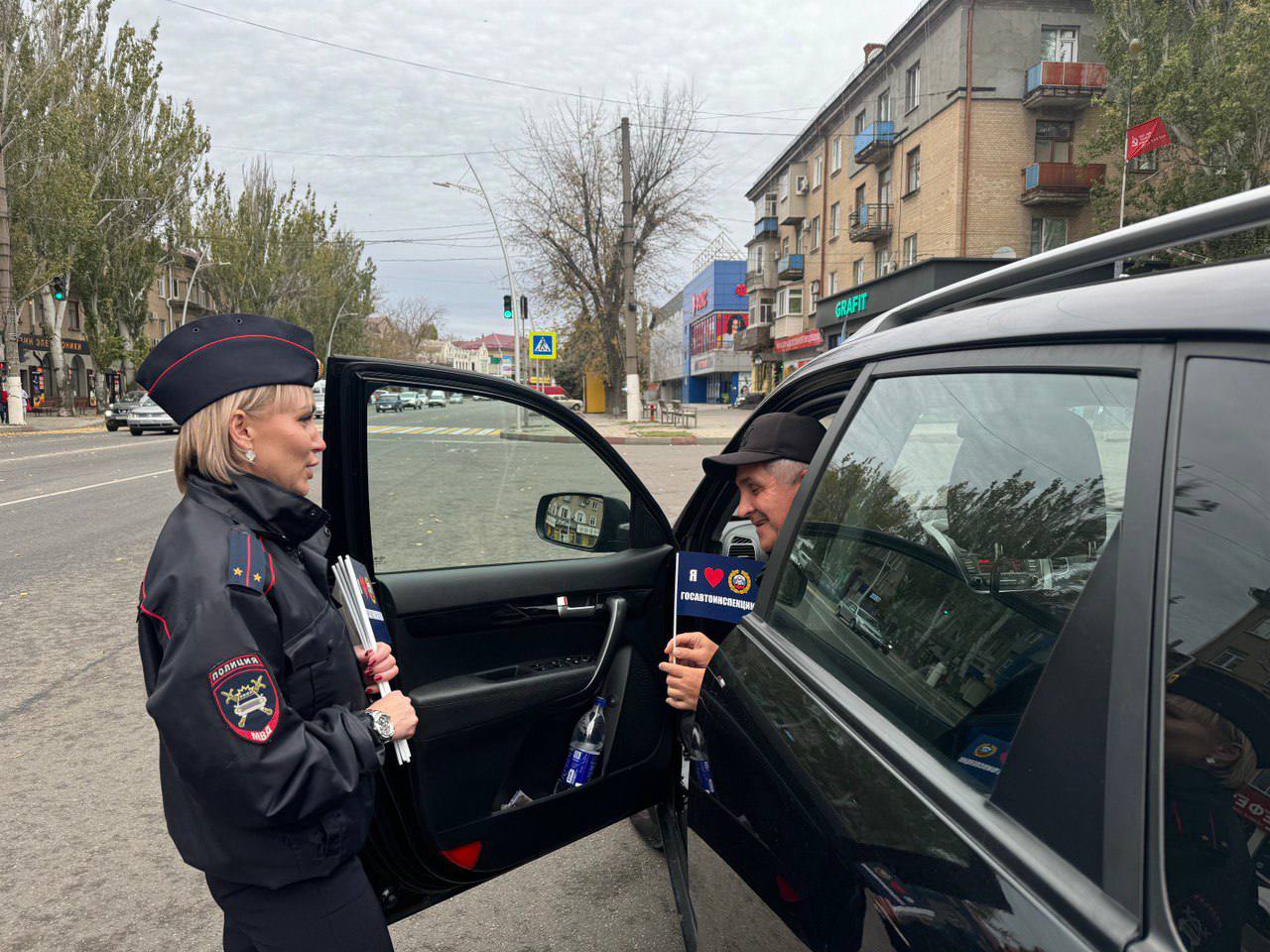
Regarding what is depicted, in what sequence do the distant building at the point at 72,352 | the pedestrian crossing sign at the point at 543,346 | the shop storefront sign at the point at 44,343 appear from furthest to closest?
1. the distant building at the point at 72,352
2. the shop storefront sign at the point at 44,343
3. the pedestrian crossing sign at the point at 543,346

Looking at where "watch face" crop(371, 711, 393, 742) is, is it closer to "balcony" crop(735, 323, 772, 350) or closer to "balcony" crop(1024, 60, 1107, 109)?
"balcony" crop(1024, 60, 1107, 109)

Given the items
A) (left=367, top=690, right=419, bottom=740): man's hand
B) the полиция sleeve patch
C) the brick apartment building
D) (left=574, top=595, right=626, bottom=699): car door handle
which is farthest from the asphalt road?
the brick apartment building

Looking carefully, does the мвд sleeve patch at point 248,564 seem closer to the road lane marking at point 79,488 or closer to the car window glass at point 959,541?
A: the car window glass at point 959,541

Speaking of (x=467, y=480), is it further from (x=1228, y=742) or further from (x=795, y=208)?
(x=795, y=208)

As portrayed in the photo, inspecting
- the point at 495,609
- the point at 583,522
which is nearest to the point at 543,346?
the point at 583,522

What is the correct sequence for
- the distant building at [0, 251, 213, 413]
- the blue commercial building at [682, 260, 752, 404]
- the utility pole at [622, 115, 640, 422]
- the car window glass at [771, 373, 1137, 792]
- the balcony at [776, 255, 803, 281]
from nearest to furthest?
the car window glass at [771, 373, 1137, 792], the utility pole at [622, 115, 640, 422], the distant building at [0, 251, 213, 413], the balcony at [776, 255, 803, 281], the blue commercial building at [682, 260, 752, 404]

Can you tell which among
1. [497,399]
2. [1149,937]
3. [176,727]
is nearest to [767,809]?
[1149,937]

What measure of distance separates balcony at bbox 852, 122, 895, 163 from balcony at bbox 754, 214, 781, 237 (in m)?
15.8

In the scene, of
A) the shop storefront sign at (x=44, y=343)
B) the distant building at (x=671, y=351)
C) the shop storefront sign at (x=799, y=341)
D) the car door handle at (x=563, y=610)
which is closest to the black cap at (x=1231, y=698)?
the car door handle at (x=563, y=610)

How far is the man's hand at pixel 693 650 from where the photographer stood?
2156 millimetres

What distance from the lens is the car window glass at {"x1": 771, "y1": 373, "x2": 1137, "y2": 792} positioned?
100 cm

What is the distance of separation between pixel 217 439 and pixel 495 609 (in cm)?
110

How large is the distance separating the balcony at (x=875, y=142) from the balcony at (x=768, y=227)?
1582 cm

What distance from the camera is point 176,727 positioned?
126cm
